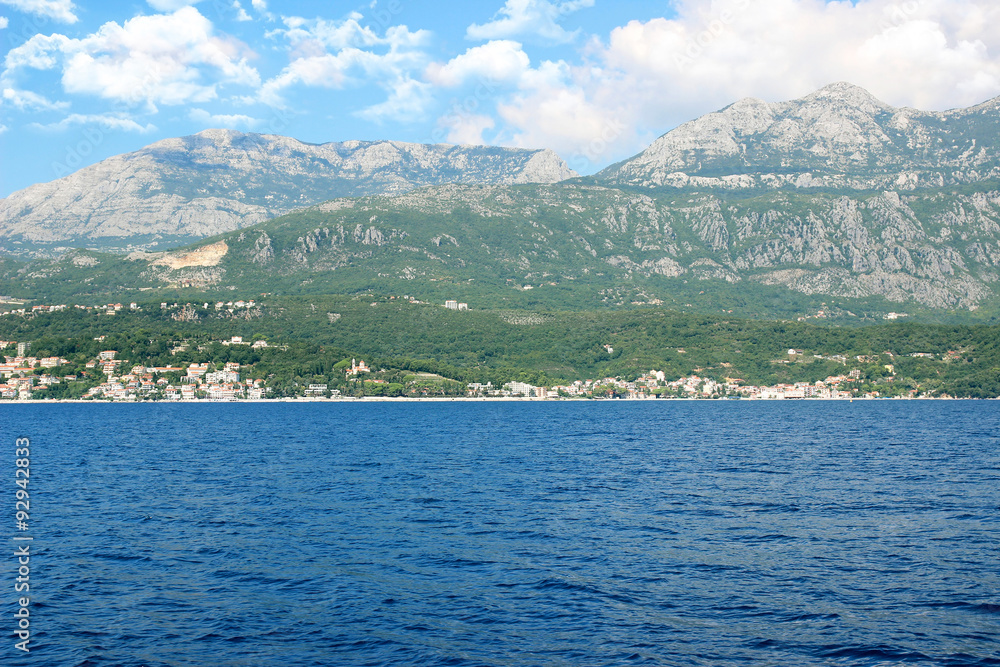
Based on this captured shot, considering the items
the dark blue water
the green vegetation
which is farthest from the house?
the dark blue water

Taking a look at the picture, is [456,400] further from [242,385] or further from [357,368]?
[242,385]

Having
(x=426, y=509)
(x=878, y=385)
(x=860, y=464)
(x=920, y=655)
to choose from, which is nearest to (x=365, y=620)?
(x=920, y=655)

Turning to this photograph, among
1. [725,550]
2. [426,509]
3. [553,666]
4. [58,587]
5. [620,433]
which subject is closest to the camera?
[553,666]

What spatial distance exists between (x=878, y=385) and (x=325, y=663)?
7063 inches

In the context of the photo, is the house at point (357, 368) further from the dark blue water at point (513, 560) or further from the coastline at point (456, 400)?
the dark blue water at point (513, 560)

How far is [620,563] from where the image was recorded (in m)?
28.6

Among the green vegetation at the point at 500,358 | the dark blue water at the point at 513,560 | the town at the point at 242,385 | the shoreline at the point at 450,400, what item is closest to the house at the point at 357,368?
the town at the point at 242,385

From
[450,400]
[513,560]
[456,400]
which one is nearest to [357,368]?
[450,400]

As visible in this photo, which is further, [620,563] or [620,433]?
[620,433]

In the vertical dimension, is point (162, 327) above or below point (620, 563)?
above

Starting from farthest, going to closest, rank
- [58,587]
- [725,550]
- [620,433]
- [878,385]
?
[878,385] < [620,433] < [725,550] < [58,587]

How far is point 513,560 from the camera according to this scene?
95.7 feet

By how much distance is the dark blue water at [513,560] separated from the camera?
2072cm

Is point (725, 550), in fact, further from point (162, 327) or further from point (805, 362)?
point (162, 327)
